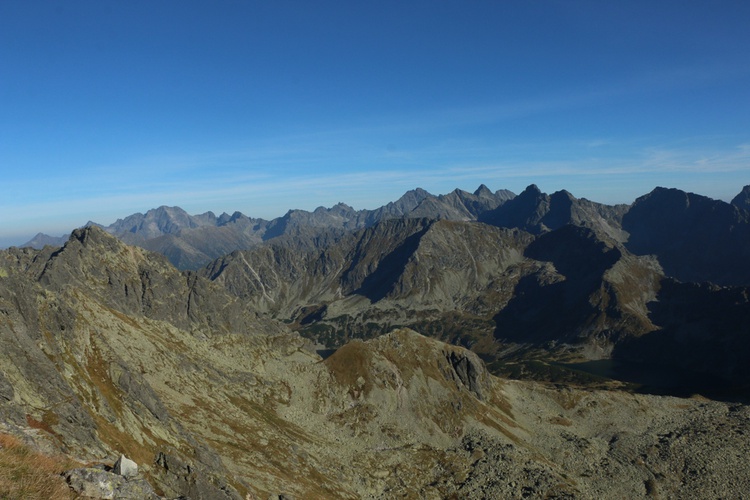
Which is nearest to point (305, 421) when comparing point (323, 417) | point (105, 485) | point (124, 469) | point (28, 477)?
point (323, 417)

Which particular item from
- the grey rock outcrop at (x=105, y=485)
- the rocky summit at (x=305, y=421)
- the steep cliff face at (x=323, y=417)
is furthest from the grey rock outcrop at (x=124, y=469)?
the steep cliff face at (x=323, y=417)

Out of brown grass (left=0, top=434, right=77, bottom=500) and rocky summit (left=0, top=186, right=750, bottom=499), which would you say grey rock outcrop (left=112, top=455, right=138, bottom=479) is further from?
brown grass (left=0, top=434, right=77, bottom=500)

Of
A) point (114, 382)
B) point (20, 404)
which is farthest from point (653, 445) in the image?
point (20, 404)

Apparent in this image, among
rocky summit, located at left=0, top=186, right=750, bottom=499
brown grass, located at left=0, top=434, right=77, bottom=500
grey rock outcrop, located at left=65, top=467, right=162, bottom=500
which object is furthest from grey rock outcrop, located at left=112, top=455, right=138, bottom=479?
brown grass, located at left=0, top=434, right=77, bottom=500

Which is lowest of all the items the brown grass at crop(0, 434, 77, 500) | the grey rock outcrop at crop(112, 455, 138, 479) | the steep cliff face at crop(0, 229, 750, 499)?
the steep cliff face at crop(0, 229, 750, 499)

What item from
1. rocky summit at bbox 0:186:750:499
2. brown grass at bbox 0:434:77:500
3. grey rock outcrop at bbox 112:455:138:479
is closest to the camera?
brown grass at bbox 0:434:77:500

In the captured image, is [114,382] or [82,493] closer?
[82,493]

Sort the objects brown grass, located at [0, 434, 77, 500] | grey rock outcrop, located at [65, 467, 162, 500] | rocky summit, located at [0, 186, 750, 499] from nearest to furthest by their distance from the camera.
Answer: brown grass, located at [0, 434, 77, 500], grey rock outcrop, located at [65, 467, 162, 500], rocky summit, located at [0, 186, 750, 499]

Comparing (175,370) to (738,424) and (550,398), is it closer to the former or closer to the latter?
(550,398)
